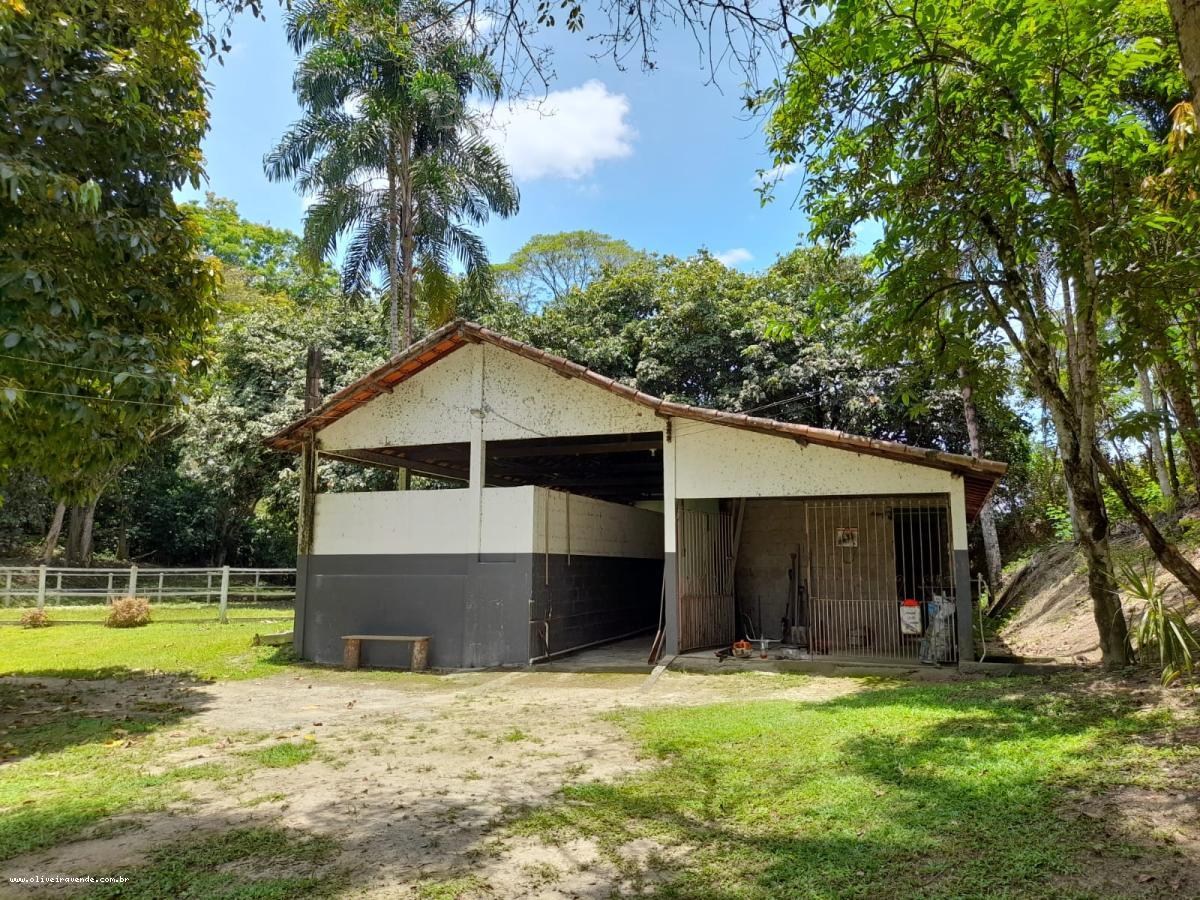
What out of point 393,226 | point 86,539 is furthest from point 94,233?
point 86,539

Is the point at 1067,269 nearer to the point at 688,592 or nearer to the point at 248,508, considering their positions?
the point at 688,592

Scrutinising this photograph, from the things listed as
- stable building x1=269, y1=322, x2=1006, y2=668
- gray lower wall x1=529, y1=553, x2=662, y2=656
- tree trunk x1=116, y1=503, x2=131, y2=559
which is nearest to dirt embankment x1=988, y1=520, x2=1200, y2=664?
stable building x1=269, y1=322, x2=1006, y2=668

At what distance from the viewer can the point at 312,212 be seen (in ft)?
59.7

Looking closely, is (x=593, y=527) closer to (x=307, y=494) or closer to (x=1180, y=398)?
(x=307, y=494)

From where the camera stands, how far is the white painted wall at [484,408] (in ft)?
38.7

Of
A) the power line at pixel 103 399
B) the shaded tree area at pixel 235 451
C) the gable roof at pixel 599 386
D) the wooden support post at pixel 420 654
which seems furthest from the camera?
the shaded tree area at pixel 235 451

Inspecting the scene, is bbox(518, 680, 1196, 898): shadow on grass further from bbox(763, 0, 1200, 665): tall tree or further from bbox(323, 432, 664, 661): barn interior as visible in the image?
bbox(323, 432, 664, 661): barn interior

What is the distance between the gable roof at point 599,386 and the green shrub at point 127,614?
23.2ft

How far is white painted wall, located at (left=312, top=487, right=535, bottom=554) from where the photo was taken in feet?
37.4

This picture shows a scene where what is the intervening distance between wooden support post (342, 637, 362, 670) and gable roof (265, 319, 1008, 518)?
3483 mm

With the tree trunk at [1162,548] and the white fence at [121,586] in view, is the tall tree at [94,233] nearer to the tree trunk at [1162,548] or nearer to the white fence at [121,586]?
the tree trunk at [1162,548]

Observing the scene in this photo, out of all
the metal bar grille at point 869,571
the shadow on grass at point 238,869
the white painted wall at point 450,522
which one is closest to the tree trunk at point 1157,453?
the metal bar grille at point 869,571

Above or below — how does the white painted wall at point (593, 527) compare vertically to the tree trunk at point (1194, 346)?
below

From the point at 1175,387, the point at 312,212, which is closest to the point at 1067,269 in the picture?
the point at 1175,387
